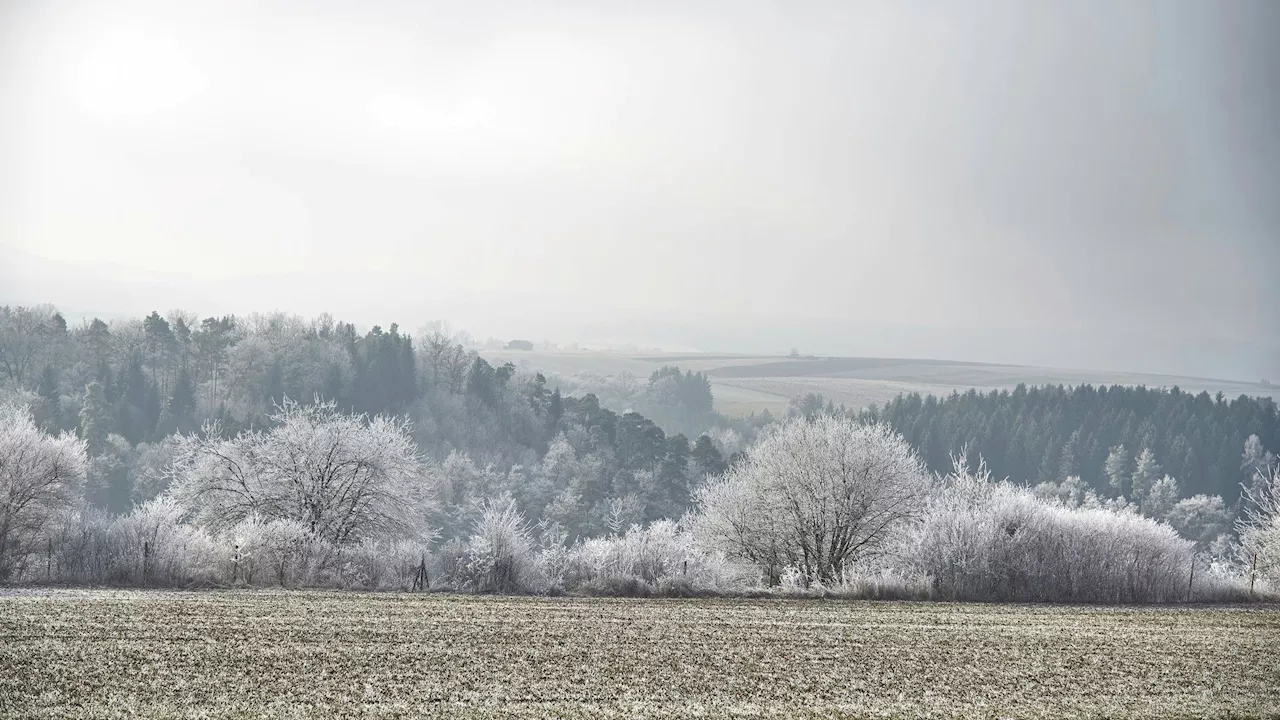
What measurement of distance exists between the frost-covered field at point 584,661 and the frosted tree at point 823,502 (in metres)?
15.2

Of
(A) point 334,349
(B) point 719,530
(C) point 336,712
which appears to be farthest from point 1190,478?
(C) point 336,712

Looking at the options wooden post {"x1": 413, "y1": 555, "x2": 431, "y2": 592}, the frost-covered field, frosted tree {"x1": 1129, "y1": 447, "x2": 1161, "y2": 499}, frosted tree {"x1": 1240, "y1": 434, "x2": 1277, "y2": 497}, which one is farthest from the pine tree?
frosted tree {"x1": 1240, "y1": 434, "x2": 1277, "y2": 497}

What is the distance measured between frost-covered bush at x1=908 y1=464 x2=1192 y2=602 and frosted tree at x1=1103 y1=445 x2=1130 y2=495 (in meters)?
106

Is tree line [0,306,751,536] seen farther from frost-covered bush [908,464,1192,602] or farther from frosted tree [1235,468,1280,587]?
frost-covered bush [908,464,1192,602]

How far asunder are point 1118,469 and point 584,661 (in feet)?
432

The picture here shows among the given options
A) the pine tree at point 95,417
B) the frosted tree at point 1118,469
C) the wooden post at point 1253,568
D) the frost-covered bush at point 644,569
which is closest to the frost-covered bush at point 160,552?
the frost-covered bush at point 644,569

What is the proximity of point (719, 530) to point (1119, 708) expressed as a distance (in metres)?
28.0

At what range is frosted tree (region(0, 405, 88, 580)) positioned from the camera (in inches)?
1387

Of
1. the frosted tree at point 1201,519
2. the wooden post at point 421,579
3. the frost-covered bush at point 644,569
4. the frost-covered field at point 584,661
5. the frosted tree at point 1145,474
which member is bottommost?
the frosted tree at point 1201,519

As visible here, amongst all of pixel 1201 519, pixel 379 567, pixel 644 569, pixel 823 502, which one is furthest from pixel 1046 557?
pixel 1201 519

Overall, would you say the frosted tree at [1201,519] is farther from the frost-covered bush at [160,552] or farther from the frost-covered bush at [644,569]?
the frost-covered bush at [160,552]

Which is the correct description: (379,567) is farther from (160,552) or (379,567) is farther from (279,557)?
(160,552)

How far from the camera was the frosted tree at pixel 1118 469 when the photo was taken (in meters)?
136

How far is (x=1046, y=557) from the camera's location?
35469mm
